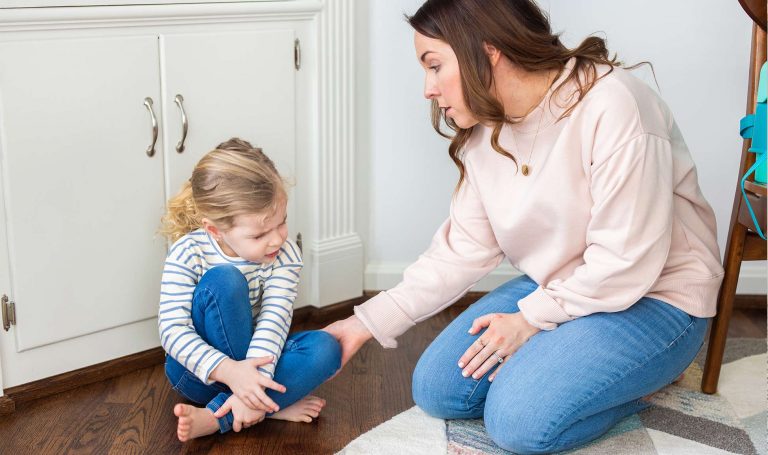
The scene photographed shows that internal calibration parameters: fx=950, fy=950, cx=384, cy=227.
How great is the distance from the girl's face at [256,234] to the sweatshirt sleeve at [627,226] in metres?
0.55

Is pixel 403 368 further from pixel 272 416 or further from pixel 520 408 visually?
pixel 520 408

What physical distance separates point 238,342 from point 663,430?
0.80 meters

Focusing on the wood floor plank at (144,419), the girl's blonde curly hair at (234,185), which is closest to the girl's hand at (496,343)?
the girl's blonde curly hair at (234,185)

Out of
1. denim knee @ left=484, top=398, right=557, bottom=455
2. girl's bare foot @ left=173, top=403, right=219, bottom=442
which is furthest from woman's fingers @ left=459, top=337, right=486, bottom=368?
girl's bare foot @ left=173, top=403, right=219, bottom=442

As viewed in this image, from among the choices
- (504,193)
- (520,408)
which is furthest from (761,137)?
(520,408)

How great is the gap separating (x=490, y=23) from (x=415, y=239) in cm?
104

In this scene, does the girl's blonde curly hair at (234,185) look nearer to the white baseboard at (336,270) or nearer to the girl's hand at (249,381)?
the girl's hand at (249,381)

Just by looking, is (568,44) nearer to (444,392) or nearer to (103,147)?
(444,392)

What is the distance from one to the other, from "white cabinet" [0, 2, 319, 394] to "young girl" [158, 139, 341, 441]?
23 cm

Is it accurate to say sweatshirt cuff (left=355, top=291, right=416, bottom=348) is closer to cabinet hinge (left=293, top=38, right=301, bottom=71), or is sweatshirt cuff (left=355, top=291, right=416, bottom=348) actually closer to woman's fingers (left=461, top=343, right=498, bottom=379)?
woman's fingers (left=461, top=343, right=498, bottom=379)

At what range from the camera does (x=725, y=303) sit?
185 cm

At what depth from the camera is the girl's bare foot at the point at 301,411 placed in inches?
70.8

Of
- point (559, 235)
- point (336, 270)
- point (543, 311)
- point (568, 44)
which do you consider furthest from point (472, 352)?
point (568, 44)

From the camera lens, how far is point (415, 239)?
8.32 ft
